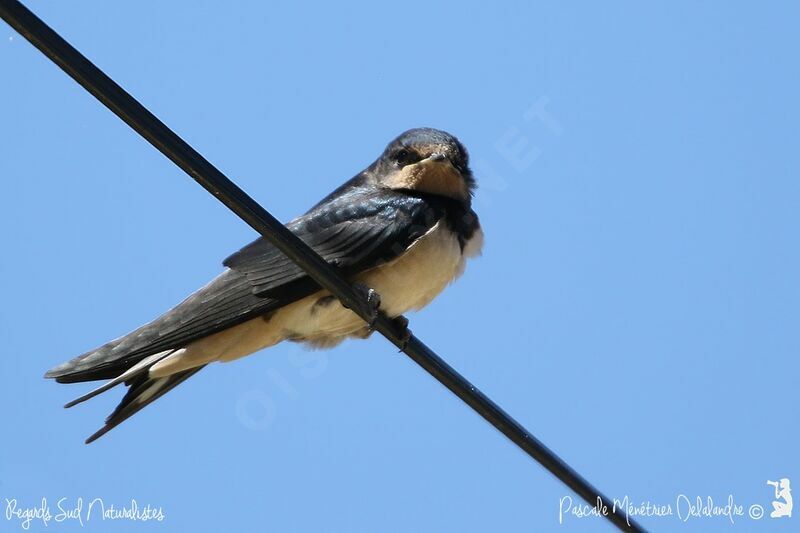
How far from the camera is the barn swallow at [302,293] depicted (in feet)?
13.5

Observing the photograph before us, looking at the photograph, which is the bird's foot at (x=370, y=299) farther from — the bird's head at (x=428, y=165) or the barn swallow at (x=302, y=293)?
the bird's head at (x=428, y=165)

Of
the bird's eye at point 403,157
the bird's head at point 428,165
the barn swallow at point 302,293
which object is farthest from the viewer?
the bird's eye at point 403,157

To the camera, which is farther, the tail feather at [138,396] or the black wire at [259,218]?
the tail feather at [138,396]

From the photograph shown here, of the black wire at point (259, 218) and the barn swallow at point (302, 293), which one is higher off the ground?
the barn swallow at point (302, 293)

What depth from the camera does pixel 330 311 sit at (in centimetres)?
420

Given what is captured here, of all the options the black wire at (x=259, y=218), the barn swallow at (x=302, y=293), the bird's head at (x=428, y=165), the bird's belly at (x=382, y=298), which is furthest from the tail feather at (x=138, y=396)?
the bird's head at (x=428, y=165)

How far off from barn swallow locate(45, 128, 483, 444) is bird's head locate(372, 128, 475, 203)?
0.5 inches

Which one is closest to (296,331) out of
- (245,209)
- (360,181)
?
(360,181)

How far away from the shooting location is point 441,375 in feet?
10.8

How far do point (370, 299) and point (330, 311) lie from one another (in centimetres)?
32

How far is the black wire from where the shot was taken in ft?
7.63

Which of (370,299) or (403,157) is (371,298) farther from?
(403,157)

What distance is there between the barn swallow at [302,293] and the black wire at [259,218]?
39cm

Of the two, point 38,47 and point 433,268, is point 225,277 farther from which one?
point 38,47
